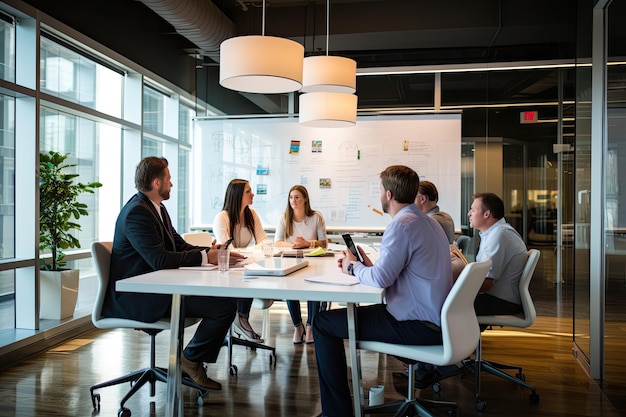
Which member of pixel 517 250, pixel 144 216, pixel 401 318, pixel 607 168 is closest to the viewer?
pixel 401 318

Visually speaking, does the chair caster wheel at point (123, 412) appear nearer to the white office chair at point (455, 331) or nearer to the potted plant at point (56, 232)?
the white office chair at point (455, 331)

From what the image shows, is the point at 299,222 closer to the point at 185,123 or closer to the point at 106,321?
the point at 106,321

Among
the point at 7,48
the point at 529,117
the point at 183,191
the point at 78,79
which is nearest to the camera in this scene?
the point at 7,48

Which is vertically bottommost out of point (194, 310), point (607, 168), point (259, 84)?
point (194, 310)

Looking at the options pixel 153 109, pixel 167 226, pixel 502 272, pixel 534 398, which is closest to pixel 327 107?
pixel 167 226

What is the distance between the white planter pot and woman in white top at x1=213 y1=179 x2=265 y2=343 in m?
1.32

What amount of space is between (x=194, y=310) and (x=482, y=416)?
1.64 meters

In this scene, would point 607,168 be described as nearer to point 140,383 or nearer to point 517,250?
point 517,250

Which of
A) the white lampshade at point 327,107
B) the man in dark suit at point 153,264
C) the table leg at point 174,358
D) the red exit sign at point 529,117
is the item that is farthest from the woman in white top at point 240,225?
the red exit sign at point 529,117

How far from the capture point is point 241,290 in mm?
2299

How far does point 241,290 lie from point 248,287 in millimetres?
32

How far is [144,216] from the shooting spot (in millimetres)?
2932

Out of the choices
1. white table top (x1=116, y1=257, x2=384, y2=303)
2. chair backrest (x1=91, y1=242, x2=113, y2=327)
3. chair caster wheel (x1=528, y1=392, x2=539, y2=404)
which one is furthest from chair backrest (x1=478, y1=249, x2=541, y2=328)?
chair backrest (x1=91, y1=242, x2=113, y2=327)

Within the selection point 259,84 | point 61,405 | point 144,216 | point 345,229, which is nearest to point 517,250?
point 259,84
